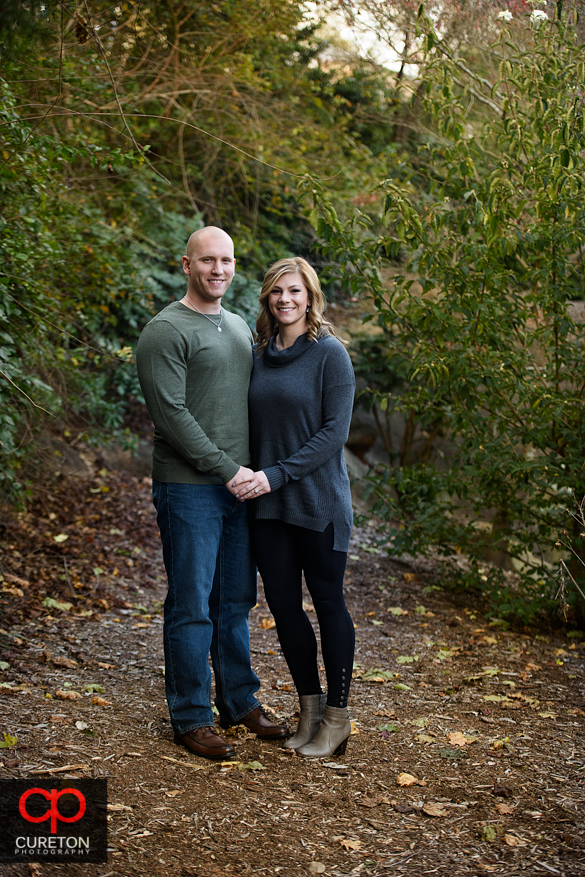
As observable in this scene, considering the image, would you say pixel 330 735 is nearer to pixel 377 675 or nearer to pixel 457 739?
pixel 457 739

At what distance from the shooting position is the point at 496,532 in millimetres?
5133

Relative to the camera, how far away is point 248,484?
293 cm

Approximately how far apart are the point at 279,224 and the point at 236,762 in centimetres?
937

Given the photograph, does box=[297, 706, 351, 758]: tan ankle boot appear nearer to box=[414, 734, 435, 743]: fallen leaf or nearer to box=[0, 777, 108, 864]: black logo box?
box=[414, 734, 435, 743]: fallen leaf

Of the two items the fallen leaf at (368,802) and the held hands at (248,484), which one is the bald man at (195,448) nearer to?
the held hands at (248,484)

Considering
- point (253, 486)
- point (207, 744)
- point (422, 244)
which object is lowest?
point (207, 744)

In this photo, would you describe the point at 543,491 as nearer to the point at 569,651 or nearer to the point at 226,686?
the point at 569,651

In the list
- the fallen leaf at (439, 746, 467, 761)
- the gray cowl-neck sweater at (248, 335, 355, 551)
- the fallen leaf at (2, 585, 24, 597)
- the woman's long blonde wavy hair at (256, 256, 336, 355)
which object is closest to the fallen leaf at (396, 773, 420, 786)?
the fallen leaf at (439, 746, 467, 761)

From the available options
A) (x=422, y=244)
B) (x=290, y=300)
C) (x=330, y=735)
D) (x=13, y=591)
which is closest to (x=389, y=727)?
(x=330, y=735)

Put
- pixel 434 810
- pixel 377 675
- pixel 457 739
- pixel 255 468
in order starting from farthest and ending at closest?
pixel 377 675 < pixel 457 739 < pixel 255 468 < pixel 434 810

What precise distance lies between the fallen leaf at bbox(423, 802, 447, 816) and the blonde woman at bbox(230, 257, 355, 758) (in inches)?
19.4

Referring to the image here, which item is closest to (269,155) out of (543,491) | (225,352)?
(543,491)

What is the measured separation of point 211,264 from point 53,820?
2069 mm

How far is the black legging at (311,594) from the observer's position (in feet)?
9.89
